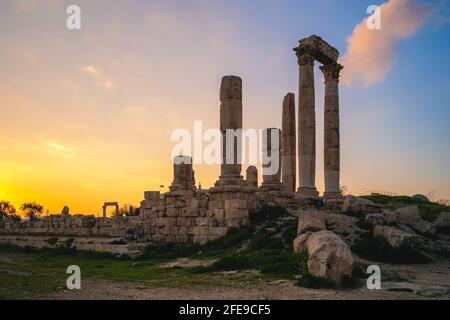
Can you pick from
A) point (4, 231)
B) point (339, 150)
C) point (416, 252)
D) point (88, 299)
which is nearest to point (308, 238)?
point (416, 252)

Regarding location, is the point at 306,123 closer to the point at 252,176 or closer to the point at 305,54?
the point at 305,54

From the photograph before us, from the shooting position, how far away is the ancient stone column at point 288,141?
1085 inches

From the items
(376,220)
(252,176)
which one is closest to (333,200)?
(252,176)

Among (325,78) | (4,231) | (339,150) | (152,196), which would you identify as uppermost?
(325,78)

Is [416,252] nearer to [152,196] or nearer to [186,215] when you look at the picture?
[186,215]

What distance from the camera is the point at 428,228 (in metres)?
17.7

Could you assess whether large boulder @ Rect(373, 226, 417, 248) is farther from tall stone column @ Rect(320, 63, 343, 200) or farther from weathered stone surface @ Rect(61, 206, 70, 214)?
weathered stone surface @ Rect(61, 206, 70, 214)

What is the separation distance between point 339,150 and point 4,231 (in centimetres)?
2321

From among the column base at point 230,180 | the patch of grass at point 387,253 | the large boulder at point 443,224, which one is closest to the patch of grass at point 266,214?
the column base at point 230,180

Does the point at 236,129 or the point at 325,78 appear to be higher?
the point at 325,78

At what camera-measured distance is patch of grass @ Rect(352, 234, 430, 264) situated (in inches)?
544

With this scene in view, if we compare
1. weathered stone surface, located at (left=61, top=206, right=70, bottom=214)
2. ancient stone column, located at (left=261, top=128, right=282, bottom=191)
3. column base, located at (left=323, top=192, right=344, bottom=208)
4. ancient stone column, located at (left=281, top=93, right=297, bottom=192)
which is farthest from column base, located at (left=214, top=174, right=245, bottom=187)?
weathered stone surface, located at (left=61, top=206, right=70, bottom=214)

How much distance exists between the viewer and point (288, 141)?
2756 centimetres

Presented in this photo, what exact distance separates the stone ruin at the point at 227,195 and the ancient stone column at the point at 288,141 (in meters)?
0.06
